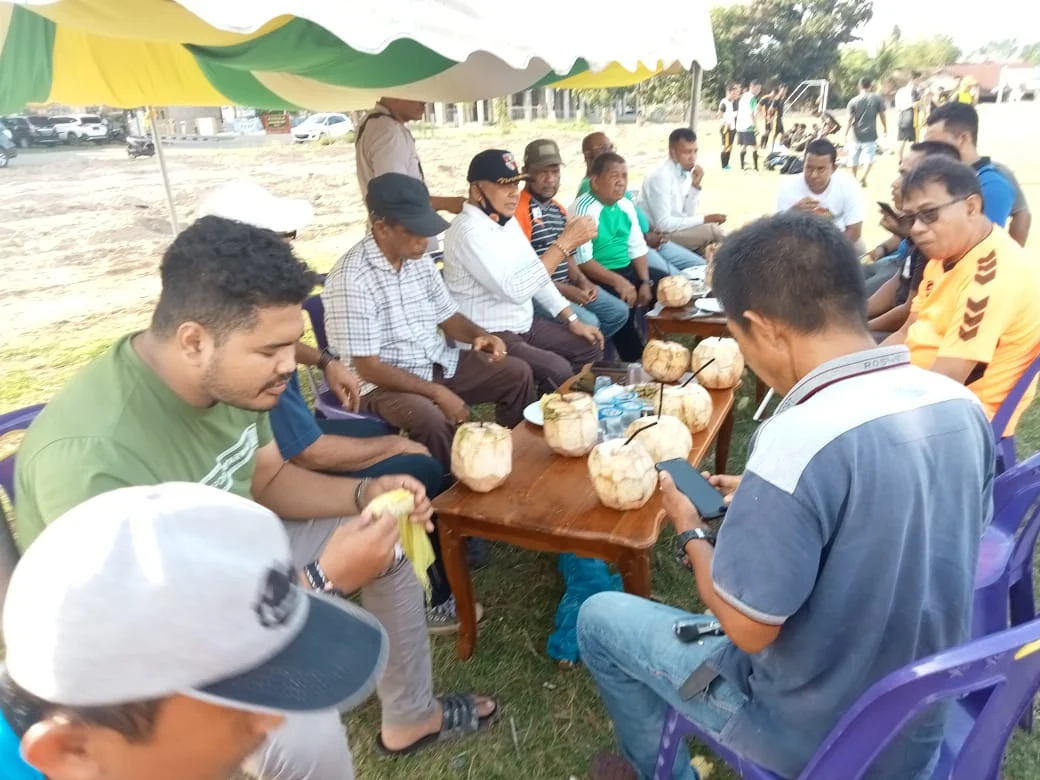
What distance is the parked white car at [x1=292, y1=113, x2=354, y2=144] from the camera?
19375 mm

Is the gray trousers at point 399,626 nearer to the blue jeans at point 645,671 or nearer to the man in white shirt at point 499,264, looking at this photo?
the blue jeans at point 645,671

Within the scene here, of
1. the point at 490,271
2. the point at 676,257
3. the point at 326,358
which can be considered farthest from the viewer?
the point at 676,257

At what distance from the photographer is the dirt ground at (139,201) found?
27.6 ft

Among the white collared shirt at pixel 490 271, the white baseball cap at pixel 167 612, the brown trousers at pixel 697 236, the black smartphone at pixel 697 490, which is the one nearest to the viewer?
the white baseball cap at pixel 167 612

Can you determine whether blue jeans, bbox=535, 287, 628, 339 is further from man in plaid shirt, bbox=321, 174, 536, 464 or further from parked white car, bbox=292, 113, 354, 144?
parked white car, bbox=292, 113, 354, 144

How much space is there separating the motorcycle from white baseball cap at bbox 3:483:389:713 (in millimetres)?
16573

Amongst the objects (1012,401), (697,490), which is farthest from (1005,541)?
(697,490)

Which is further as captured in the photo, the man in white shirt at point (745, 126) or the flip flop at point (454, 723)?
the man in white shirt at point (745, 126)

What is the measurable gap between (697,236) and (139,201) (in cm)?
1048

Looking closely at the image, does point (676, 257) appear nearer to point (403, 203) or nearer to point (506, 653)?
point (403, 203)

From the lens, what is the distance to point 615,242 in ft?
16.5

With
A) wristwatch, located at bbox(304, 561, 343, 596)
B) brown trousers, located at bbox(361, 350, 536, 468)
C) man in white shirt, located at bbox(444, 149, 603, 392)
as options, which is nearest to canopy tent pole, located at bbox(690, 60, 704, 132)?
man in white shirt, located at bbox(444, 149, 603, 392)

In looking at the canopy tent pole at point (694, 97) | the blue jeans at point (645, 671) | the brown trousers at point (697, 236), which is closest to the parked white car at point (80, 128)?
the canopy tent pole at point (694, 97)

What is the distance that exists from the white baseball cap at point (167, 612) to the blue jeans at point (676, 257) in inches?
198
